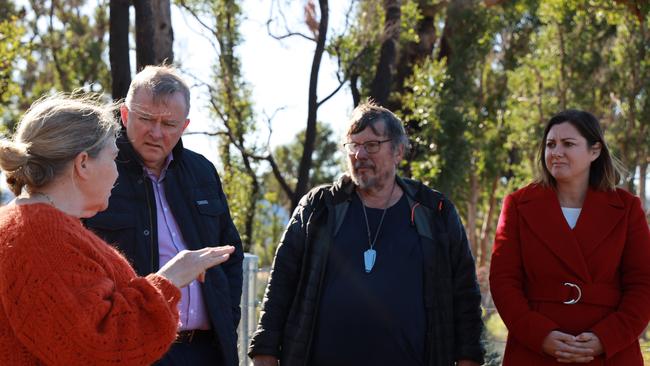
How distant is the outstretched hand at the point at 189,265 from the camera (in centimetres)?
300

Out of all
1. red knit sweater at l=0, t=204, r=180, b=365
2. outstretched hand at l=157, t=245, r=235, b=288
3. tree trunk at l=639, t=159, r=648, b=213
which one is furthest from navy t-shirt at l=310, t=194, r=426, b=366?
tree trunk at l=639, t=159, r=648, b=213

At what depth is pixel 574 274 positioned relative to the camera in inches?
174

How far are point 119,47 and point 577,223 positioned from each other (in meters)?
5.50

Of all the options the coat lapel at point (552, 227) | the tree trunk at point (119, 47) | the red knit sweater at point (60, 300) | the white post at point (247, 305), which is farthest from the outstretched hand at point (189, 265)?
the tree trunk at point (119, 47)

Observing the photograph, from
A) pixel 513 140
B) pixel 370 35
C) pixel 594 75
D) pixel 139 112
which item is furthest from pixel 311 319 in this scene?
pixel 513 140

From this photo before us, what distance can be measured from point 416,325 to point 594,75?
64.9ft

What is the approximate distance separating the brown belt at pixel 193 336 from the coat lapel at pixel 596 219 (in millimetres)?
1849

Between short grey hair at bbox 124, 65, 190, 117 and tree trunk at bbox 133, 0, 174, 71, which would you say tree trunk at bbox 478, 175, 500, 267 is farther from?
short grey hair at bbox 124, 65, 190, 117

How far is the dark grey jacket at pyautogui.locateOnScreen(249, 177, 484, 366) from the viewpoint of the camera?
4.45 meters

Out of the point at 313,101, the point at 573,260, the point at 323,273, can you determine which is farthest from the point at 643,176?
the point at 323,273

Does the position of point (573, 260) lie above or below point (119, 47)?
below

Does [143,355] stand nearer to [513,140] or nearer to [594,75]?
[594,75]

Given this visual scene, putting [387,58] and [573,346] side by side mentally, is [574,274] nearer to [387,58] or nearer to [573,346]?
[573,346]

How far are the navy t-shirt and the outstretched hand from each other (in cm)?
143
